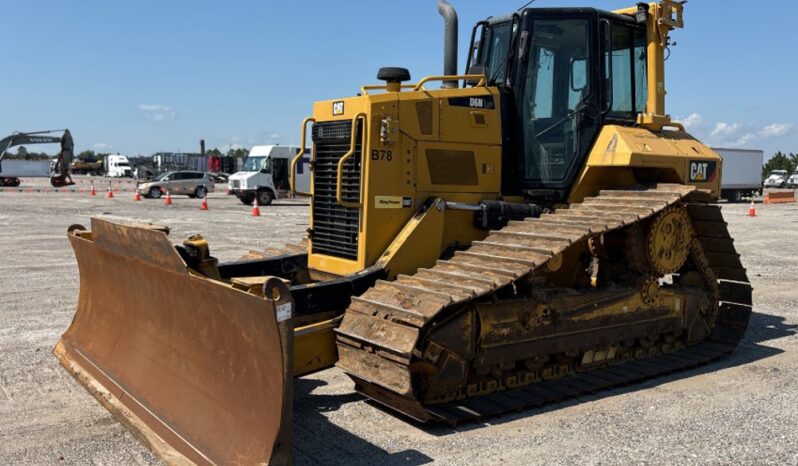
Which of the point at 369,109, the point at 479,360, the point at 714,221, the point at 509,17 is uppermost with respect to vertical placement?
the point at 509,17

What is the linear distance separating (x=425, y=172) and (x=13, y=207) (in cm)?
2747

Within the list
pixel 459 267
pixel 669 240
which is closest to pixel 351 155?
pixel 459 267

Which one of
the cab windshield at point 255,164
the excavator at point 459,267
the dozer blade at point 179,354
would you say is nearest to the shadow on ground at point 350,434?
the excavator at point 459,267

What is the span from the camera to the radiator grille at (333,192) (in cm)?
645

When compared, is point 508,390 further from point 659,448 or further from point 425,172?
point 425,172

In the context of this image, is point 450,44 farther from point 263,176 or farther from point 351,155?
point 263,176

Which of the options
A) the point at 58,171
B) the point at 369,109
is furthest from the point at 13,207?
the point at 369,109

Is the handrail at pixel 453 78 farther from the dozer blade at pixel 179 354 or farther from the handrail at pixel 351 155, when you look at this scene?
the dozer blade at pixel 179 354

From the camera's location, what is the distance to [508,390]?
239 inches

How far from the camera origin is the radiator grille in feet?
21.2

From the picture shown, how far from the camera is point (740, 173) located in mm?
40250

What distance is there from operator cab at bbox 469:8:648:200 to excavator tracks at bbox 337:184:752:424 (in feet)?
1.78

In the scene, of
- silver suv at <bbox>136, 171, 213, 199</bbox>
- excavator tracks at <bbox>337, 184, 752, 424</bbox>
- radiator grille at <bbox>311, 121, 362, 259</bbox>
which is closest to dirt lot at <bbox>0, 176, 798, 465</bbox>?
excavator tracks at <bbox>337, 184, 752, 424</bbox>

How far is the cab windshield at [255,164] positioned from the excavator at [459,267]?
85.9 ft
